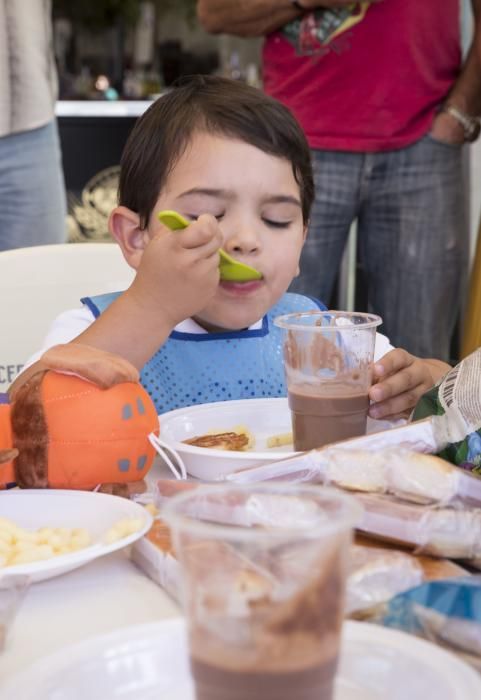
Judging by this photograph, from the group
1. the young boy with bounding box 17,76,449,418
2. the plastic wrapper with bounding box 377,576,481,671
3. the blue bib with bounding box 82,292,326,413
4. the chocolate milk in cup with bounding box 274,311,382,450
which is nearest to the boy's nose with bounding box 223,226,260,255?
the young boy with bounding box 17,76,449,418

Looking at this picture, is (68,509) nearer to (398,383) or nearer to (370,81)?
(398,383)

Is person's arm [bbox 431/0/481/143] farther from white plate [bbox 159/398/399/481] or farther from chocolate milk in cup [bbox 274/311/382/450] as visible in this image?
chocolate milk in cup [bbox 274/311/382/450]

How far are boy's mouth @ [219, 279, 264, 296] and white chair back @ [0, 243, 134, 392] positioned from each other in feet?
1.11

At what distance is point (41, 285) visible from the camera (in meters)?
1.62

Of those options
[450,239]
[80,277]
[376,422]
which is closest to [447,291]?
[450,239]

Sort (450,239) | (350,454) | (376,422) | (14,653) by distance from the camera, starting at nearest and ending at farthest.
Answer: (14,653) → (350,454) → (376,422) → (450,239)

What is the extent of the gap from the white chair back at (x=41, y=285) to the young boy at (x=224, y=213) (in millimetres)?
188

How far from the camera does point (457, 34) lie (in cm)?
236

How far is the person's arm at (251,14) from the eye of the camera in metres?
2.19

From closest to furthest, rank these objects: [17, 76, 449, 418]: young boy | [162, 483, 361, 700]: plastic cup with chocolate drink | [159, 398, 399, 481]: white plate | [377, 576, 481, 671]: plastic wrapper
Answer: [162, 483, 361, 700]: plastic cup with chocolate drink → [377, 576, 481, 671]: plastic wrapper → [159, 398, 399, 481]: white plate → [17, 76, 449, 418]: young boy

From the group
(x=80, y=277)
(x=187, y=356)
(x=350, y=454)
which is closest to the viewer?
(x=350, y=454)

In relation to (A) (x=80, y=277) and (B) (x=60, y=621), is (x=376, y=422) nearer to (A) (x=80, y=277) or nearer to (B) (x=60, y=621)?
(B) (x=60, y=621)

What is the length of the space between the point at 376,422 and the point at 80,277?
71cm

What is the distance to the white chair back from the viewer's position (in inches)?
62.3
